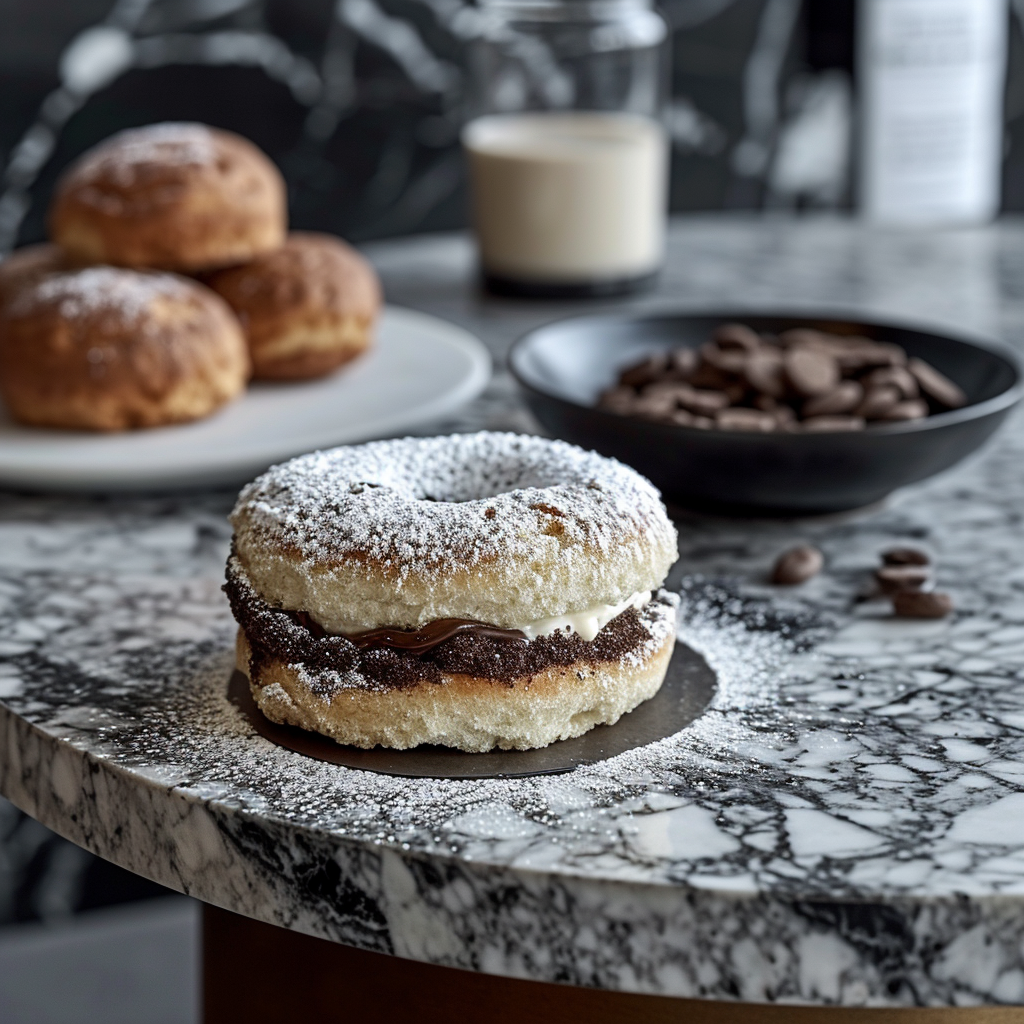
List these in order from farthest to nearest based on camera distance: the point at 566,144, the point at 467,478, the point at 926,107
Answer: the point at 926,107
the point at 566,144
the point at 467,478

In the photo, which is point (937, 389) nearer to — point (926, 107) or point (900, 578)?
point (900, 578)

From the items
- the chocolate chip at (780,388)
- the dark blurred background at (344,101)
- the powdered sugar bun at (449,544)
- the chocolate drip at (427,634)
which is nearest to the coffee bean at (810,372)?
the chocolate chip at (780,388)

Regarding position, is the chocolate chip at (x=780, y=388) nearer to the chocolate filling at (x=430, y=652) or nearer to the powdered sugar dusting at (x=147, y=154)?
the chocolate filling at (x=430, y=652)

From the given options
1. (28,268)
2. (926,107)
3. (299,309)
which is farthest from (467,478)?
(926,107)

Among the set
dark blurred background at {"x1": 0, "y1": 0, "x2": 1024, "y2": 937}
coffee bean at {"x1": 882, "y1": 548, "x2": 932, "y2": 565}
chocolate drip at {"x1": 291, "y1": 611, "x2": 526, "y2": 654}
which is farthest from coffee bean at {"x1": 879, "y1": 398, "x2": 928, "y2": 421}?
dark blurred background at {"x1": 0, "y1": 0, "x2": 1024, "y2": 937}

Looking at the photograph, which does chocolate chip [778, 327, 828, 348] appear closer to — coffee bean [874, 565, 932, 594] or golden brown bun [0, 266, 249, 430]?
coffee bean [874, 565, 932, 594]
